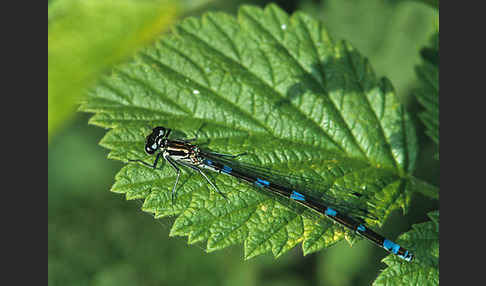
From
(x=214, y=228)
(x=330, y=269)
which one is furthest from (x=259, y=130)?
(x=330, y=269)

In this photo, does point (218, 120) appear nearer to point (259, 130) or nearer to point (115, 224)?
point (259, 130)

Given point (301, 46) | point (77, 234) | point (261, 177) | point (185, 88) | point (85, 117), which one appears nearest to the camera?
point (261, 177)

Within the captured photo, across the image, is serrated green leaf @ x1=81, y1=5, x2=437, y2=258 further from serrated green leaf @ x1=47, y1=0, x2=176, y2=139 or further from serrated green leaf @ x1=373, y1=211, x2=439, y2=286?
serrated green leaf @ x1=47, y1=0, x2=176, y2=139

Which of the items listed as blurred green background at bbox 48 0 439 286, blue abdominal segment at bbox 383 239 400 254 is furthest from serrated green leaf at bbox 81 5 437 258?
blurred green background at bbox 48 0 439 286

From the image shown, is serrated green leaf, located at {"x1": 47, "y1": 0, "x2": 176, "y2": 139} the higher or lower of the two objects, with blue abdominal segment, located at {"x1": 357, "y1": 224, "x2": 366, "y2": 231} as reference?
higher

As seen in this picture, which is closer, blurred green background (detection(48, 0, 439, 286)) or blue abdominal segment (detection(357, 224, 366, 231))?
blue abdominal segment (detection(357, 224, 366, 231))
